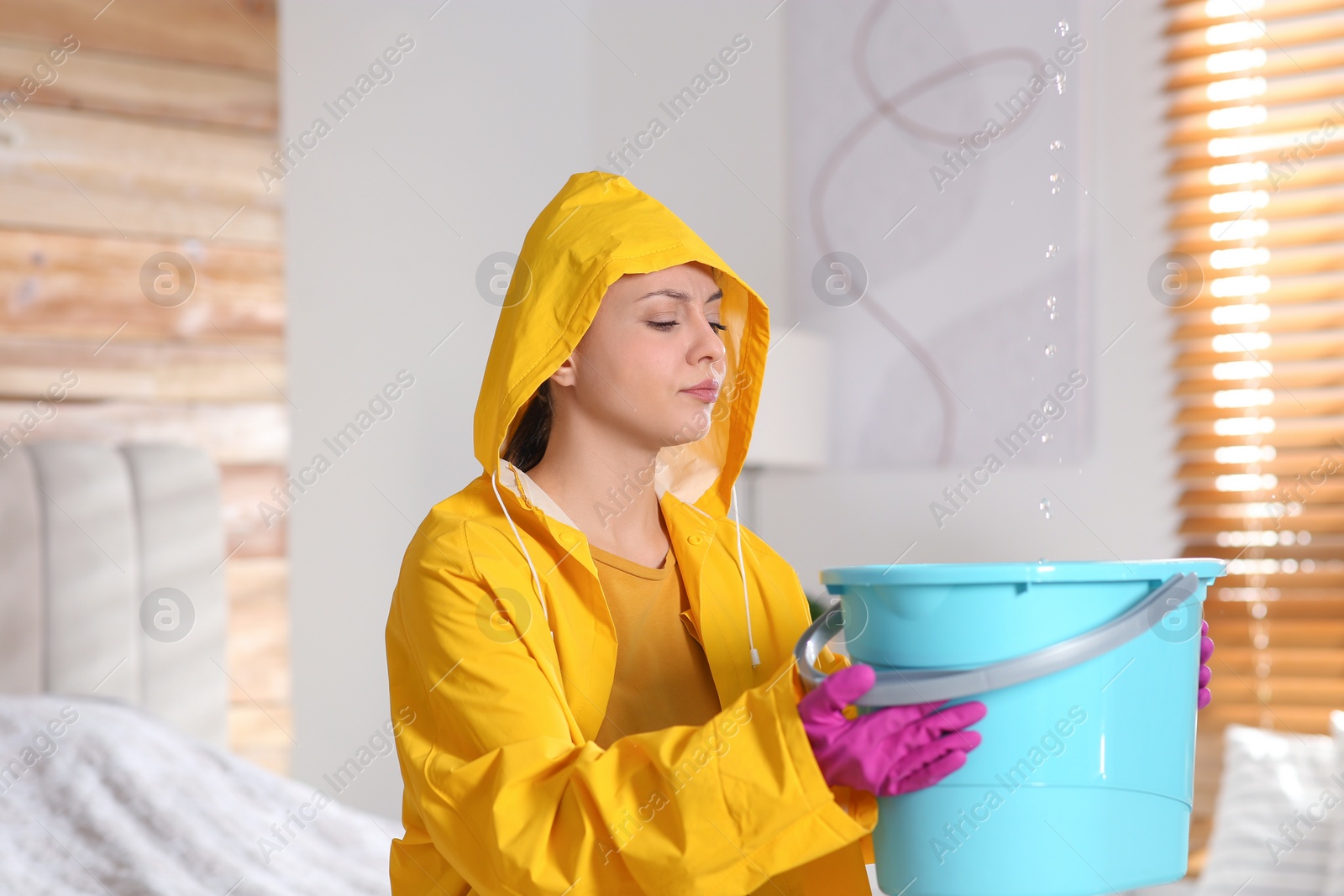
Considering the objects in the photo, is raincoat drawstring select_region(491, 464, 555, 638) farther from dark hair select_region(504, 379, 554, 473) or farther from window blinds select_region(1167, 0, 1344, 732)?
window blinds select_region(1167, 0, 1344, 732)

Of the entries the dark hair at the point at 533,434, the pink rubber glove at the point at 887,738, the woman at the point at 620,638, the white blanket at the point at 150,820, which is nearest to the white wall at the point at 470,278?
the white blanket at the point at 150,820

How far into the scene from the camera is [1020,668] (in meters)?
0.82

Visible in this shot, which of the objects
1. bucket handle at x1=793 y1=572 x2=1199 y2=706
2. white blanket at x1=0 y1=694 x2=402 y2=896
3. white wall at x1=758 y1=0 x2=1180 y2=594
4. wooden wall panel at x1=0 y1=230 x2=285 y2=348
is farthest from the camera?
white wall at x1=758 y1=0 x2=1180 y2=594

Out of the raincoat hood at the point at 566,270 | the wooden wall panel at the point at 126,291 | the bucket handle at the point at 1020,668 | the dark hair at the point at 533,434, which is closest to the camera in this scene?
the bucket handle at the point at 1020,668

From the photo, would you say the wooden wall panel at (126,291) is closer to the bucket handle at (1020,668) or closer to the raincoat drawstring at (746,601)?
the raincoat drawstring at (746,601)

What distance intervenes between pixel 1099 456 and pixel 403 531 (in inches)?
60.2

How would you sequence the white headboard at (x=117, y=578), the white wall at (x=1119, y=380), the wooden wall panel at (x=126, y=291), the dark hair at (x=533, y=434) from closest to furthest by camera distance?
the dark hair at (x=533, y=434), the white headboard at (x=117, y=578), the wooden wall panel at (x=126, y=291), the white wall at (x=1119, y=380)

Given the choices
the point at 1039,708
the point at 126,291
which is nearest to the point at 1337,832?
the point at 1039,708

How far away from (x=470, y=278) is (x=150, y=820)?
4.90 feet

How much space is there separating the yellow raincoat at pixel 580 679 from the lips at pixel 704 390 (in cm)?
12

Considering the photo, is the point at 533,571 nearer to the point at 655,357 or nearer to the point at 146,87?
the point at 655,357

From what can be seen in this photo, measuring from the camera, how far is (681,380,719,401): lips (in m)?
1.17


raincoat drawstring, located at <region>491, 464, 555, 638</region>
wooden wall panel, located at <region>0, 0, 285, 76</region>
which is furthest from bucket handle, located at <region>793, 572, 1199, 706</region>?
wooden wall panel, located at <region>0, 0, 285, 76</region>

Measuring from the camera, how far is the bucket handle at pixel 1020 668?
82 cm
